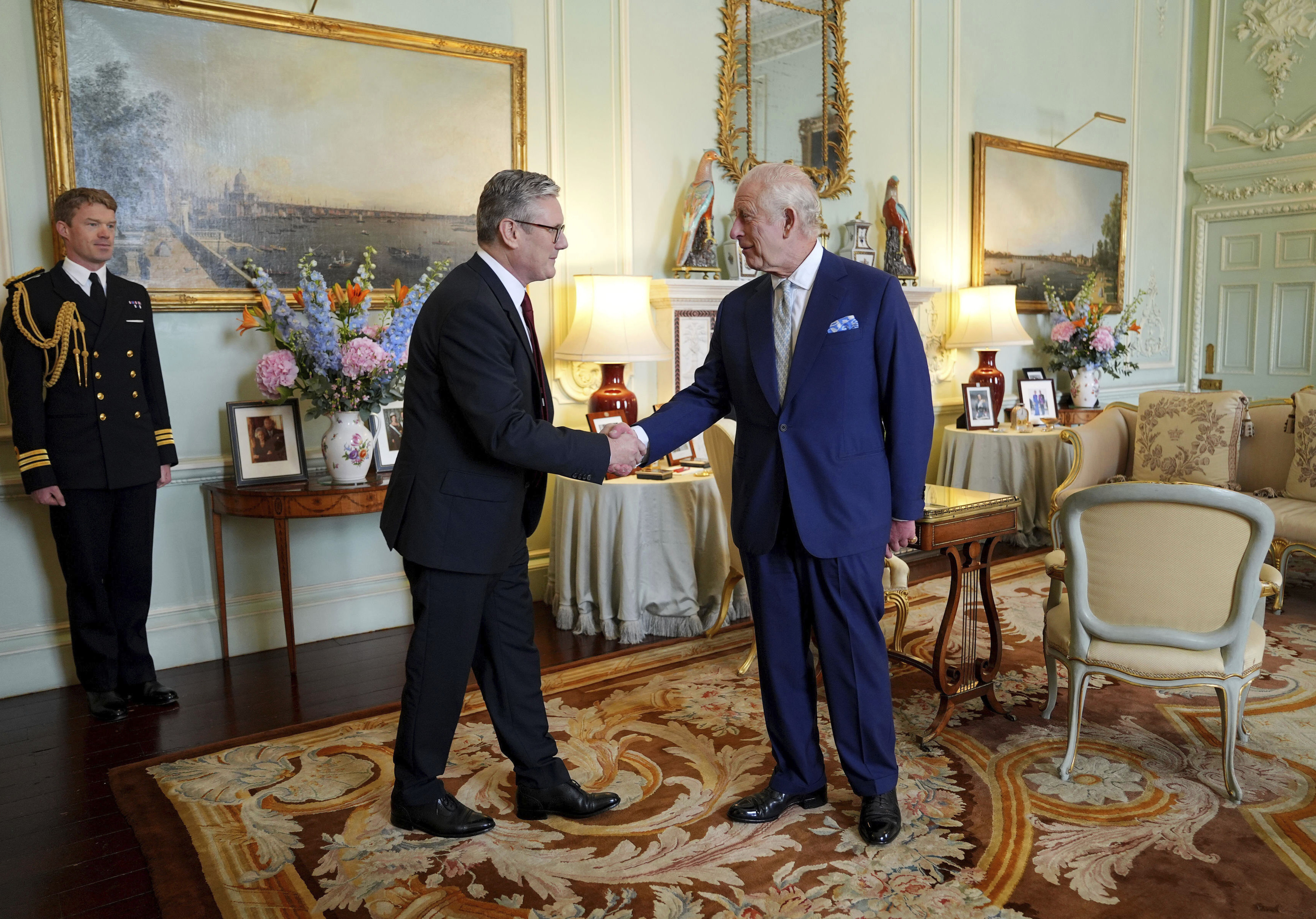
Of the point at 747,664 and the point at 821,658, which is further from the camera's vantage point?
the point at 747,664

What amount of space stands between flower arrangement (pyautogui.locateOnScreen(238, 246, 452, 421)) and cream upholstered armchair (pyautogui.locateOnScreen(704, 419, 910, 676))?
1.36 metres

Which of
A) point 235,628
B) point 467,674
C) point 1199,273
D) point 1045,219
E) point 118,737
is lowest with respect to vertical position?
point 118,737

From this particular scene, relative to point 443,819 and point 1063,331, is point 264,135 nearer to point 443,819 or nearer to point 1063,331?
point 443,819

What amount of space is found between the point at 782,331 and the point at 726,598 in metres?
2.02

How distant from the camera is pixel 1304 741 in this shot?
3297 millimetres

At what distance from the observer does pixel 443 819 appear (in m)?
2.68

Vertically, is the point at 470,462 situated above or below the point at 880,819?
above

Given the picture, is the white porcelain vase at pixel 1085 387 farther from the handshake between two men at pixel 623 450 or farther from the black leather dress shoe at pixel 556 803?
the black leather dress shoe at pixel 556 803

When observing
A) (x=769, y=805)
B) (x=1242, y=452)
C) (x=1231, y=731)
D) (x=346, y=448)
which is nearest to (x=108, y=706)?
(x=346, y=448)

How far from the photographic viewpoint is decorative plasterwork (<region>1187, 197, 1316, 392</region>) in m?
8.66

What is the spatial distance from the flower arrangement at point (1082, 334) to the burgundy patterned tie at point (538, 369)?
5682mm

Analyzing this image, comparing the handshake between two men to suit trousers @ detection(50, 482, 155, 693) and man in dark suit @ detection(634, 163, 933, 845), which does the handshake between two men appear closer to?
man in dark suit @ detection(634, 163, 933, 845)

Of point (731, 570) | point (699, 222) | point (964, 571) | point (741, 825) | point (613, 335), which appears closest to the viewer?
point (741, 825)

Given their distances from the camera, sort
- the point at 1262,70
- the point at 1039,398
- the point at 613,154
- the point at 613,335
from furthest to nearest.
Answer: the point at 1262,70, the point at 1039,398, the point at 613,154, the point at 613,335
